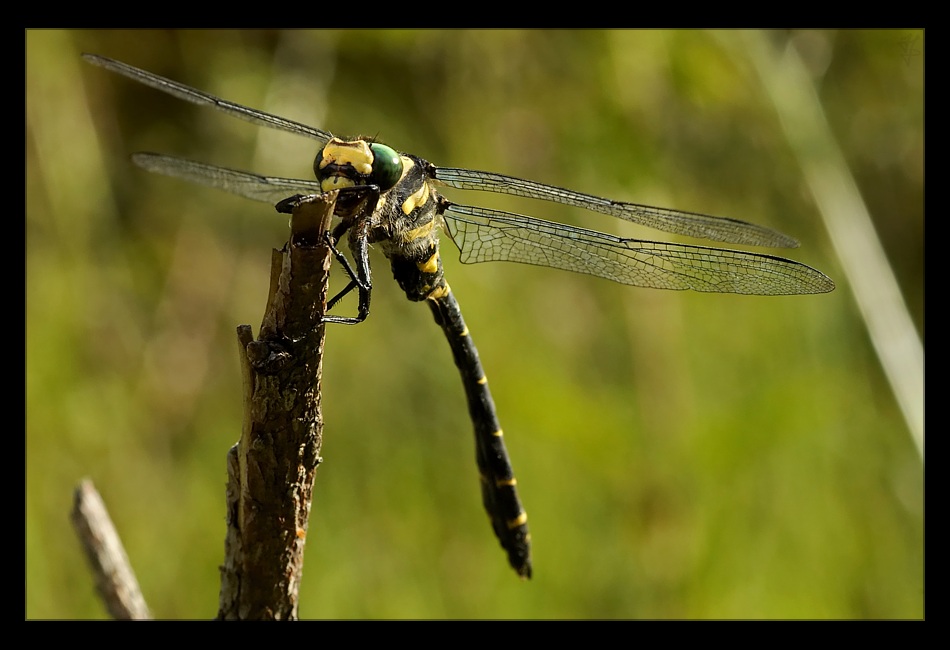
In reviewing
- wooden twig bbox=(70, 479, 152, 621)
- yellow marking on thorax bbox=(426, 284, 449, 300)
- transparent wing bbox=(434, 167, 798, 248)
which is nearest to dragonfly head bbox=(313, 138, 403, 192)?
transparent wing bbox=(434, 167, 798, 248)

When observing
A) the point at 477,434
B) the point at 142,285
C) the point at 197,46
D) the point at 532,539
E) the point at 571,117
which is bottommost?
the point at 532,539

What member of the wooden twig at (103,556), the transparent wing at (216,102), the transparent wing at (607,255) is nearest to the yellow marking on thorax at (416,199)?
the transparent wing at (607,255)

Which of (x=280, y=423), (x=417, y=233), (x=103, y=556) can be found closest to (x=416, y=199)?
(x=417, y=233)

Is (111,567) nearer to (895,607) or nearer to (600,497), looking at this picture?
(600,497)

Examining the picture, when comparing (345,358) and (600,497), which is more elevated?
(345,358)

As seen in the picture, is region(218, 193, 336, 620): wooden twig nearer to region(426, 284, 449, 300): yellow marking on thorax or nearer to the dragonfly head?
the dragonfly head

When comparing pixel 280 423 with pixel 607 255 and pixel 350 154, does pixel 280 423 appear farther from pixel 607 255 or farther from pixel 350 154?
pixel 607 255

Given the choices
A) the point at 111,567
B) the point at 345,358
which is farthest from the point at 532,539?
the point at 111,567

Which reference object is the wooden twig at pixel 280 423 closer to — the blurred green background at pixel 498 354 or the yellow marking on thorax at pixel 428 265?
the yellow marking on thorax at pixel 428 265
